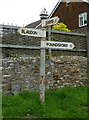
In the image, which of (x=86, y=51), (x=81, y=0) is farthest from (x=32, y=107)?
(x=81, y=0)

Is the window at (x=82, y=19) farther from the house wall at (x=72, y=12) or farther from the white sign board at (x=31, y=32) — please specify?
the white sign board at (x=31, y=32)

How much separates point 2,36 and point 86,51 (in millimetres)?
4050

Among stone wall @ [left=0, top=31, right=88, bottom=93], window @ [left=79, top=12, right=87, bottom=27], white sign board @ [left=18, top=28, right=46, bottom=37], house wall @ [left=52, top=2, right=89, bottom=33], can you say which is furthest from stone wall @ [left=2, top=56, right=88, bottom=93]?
house wall @ [left=52, top=2, right=89, bottom=33]

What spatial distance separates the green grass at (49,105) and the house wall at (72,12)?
20.6 metres

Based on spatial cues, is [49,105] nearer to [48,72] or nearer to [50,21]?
[48,72]

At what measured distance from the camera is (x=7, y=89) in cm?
998

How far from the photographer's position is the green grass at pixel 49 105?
8.50 metres

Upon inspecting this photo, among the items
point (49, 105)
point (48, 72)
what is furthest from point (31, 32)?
point (48, 72)

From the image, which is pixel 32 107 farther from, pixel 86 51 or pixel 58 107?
pixel 86 51

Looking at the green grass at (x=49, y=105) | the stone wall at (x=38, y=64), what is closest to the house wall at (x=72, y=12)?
the stone wall at (x=38, y=64)

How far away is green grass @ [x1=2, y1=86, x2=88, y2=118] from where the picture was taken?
850 centimetres

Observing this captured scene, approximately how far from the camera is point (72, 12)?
31781 millimetres

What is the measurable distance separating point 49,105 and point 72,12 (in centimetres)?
2348

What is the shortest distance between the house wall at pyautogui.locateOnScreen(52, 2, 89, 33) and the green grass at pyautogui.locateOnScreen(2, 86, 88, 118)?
20.6m
